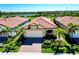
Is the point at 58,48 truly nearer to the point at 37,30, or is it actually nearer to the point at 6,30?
the point at 37,30

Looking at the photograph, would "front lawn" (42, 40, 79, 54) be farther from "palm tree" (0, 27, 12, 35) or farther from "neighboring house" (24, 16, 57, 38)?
"palm tree" (0, 27, 12, 35)

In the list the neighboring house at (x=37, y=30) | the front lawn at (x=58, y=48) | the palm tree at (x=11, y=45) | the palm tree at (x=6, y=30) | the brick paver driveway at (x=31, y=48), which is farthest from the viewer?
the neighboring house at (x=37, y=30)

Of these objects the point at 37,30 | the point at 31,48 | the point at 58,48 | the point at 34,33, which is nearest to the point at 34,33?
the point at 34,33

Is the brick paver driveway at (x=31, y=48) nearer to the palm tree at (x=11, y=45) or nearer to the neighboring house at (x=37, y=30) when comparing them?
the palm tree at (x=11, y=45)

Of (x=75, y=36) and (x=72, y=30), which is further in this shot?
(x=75, y=36)

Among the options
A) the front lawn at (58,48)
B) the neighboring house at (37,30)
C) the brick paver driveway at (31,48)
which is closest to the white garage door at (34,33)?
the neighboring house at (37,30)

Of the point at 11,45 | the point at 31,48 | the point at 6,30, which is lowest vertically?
the point at 31,48

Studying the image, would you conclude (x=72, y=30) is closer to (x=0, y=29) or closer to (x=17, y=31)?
(x=17, y=31)

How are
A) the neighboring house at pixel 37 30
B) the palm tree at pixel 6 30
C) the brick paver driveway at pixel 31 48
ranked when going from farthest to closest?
the neighboring house at pixel 37 30
the palm tree at pixel 6 30
the brick paver driveway at pixel 31 48

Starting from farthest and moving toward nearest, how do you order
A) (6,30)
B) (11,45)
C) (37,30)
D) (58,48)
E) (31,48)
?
(37,30) < (6,30) < (11,45) < (31,48) < (58,48)
